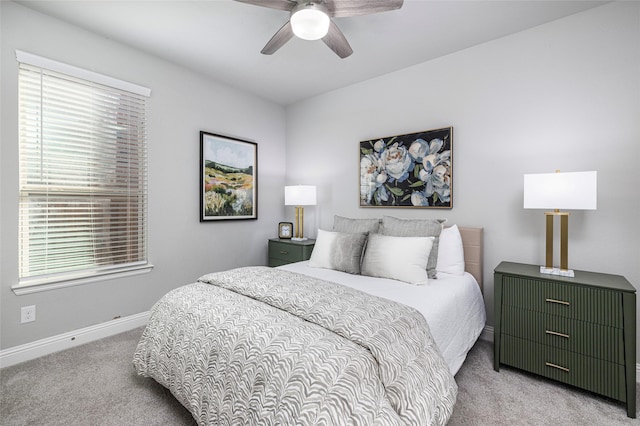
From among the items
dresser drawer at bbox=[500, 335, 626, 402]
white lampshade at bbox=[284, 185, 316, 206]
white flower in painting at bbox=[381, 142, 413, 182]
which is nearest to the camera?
dresser drawer at bbox=[500, 335, 626, 402]

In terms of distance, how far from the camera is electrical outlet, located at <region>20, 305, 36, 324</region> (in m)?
2.18

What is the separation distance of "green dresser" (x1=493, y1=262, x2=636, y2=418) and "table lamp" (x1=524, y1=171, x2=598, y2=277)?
0.16m

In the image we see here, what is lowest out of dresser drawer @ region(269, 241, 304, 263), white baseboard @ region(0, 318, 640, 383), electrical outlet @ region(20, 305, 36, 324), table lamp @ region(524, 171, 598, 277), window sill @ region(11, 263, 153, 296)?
white baseboard @ region(0, 318, 640, 383)

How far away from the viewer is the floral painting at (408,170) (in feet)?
9.16

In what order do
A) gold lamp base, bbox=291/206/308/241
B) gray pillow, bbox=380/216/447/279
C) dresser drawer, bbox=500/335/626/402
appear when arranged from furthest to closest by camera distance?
gold lamp base, bbox=291/206/308/241 < gray pillow, bbox=380/216/447/279 < dresser drawer, bbox=500/335/626/402

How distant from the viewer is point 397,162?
3.08 m

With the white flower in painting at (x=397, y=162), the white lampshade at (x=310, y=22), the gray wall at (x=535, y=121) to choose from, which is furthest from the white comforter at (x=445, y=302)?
the white lampshade at (x=310, y=22)

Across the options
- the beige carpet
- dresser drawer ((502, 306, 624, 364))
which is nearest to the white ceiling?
dresser drawer ((502, 306, 624, 364))

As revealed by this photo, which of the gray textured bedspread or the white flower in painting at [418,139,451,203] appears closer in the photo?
the gray textured bedspread

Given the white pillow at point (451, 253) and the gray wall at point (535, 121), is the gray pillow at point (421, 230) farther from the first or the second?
the gray wall at point (535, 121)

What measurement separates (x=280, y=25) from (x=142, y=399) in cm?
279

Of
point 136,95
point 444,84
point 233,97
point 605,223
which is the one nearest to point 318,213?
point 233,97

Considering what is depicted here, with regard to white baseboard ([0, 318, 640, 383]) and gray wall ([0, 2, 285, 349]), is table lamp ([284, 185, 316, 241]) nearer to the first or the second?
gray wall ([0, 2, 285, 349])

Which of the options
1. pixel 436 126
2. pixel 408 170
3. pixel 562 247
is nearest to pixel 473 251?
pixel 562 247
